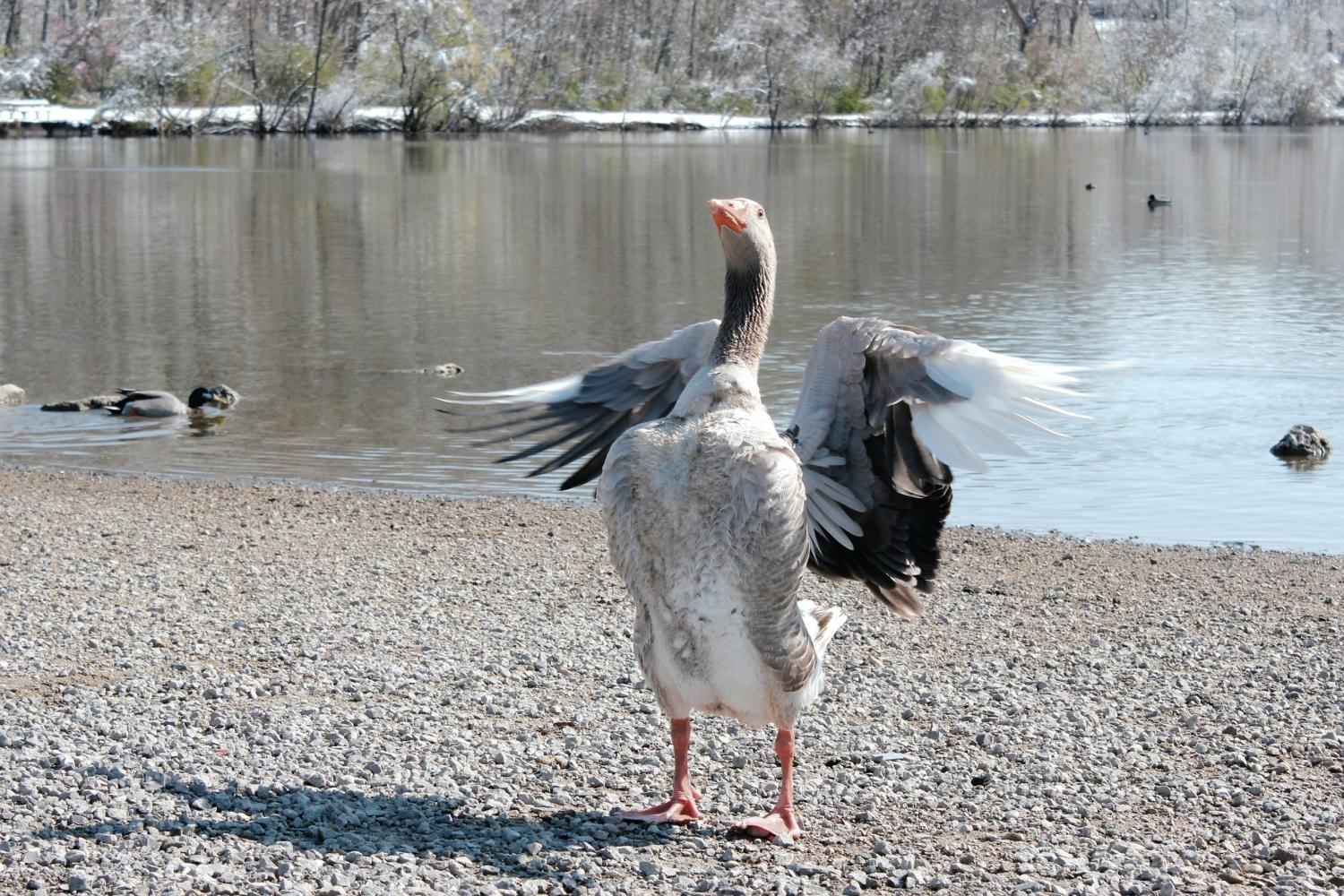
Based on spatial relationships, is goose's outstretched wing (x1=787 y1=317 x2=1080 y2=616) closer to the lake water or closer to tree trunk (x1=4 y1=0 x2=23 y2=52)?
the lake water

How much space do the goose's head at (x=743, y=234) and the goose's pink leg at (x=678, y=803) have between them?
65.9 inches

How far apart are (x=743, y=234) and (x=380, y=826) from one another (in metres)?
2.49

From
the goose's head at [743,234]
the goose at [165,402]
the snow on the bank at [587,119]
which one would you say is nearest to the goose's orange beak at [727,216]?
the goose's head at [743,234]

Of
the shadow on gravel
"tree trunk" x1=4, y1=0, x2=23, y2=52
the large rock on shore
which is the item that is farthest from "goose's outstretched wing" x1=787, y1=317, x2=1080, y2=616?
"tree trunk" x1=4, y1=0, x2=23, y2=52

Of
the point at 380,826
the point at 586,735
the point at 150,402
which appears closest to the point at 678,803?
the point at 380,826

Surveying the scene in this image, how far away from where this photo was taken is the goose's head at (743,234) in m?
5.58

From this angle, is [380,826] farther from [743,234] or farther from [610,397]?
[743,234]

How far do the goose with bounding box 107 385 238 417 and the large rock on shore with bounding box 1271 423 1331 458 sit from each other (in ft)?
39.2

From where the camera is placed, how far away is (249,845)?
527cm

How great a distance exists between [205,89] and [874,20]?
57054mm

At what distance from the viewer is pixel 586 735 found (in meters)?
6.84

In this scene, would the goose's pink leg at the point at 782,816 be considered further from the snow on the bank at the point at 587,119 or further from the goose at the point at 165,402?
the snow on the bank at the point at 587,119

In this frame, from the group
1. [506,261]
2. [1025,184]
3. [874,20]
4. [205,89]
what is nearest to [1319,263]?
[506,261]

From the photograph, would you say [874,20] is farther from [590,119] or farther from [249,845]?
[249,845]
